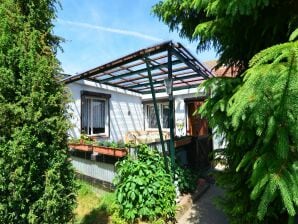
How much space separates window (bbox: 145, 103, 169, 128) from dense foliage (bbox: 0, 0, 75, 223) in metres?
11.6

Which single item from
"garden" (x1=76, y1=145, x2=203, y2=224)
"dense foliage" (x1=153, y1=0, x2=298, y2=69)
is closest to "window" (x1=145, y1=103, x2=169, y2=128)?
"garden" (x1=76, y1=145, x2=203, y2=224)

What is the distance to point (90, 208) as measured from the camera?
22.1 feet

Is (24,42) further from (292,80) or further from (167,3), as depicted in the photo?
(292,80)

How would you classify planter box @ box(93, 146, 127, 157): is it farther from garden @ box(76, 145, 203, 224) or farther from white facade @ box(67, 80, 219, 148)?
white facade @ box(67, 80, 219, 148)

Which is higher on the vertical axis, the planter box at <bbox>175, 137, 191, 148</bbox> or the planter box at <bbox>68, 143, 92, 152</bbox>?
the planter box at <bbox>175, 137, 191, 148</bbox>

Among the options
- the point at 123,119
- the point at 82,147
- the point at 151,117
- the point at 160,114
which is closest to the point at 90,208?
the point at 82,147

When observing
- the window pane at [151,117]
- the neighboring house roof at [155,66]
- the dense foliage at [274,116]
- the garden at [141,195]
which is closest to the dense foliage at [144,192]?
the garden at [141,195]

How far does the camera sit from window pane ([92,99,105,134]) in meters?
12.8

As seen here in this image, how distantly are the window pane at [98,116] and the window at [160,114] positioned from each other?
3524 mm

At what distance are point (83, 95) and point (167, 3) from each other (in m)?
7.90

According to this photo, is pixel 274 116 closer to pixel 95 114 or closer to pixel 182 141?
pixel 182 141

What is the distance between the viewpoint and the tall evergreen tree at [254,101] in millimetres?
2025

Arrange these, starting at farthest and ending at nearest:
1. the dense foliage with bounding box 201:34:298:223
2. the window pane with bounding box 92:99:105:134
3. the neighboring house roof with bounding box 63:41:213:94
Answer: the window pane with bounding box 92:99:105:134 → the neighboring house roof with bounding box 63:41:213:94 → the dense foliage with bounding box 201:34:298:223

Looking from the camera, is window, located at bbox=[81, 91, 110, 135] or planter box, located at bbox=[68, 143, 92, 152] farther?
window, located at bbox=[81, 91, 110, 135]
